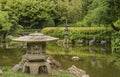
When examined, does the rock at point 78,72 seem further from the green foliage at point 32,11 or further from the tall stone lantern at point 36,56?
the green foliage at point 32,11

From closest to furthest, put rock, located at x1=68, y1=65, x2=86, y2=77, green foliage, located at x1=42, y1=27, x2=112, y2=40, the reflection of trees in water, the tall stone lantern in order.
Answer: rock, located at x1=68, y1=65, x2=86, y2=77
the tall stone lantern
the reflection of trees in water
green foliage, located at x1=42, y1=27, x2=112, y2=40

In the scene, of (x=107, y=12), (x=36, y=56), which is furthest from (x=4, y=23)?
(x=36, y=56)

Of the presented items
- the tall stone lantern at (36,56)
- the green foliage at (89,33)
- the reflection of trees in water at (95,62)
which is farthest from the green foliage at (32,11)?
the tall stone lantern at (36,56)

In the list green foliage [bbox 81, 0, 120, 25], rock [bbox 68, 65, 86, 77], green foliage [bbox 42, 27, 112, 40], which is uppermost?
green foliage [bbox 81, 0, 120, 25]

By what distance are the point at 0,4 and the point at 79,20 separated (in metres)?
10.1

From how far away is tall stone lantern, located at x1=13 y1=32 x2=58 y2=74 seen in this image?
13.2 metres

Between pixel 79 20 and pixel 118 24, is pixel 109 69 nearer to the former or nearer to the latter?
pixel 118 24

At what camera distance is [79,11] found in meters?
36.2

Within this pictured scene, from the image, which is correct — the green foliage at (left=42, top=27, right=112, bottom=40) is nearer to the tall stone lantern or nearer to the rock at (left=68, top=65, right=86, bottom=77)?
the rock at (left=68, top=65, right=86, bottom=77)

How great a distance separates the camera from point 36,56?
1338 centimetres

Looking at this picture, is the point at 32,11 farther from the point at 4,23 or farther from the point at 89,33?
the point at 4,23

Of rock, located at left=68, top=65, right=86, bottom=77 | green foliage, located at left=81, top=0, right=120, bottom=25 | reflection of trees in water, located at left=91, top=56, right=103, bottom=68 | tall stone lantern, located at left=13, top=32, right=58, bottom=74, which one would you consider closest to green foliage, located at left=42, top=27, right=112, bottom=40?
green foliage, located at left=81, top=0, right=120, bottom=25

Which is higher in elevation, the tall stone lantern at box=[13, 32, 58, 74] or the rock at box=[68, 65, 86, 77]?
the tall stone lantern at box=[13, 32, 58, 74]

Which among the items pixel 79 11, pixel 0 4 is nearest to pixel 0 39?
pixel 0 4
